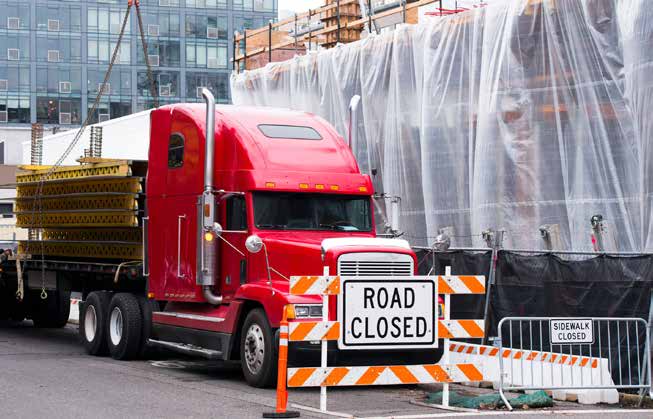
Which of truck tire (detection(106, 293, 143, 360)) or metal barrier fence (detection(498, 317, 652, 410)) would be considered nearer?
metal barrier fence (detection(498, 317, 652, 410))

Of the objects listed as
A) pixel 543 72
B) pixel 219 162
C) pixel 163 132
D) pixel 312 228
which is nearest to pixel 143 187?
pixel 163 132

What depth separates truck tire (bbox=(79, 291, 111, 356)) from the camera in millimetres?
18078

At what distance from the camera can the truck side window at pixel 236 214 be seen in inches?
597

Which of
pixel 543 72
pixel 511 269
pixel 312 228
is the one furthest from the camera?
pixel 543 72

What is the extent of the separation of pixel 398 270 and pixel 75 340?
938 centimetres

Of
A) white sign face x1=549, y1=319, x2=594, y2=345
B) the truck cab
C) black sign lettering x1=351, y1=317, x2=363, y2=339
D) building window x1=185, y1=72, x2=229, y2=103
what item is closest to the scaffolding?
the truck cab

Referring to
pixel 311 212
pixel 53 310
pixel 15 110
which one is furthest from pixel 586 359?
pixel 15 110

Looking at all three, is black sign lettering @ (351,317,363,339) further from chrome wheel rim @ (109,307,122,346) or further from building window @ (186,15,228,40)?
building window @ (186,15,228,40)

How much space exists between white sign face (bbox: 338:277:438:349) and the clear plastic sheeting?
4539 millimetres

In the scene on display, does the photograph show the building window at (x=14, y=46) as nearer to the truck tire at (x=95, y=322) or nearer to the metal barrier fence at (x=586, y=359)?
the truck tire at (x=95, y=322)

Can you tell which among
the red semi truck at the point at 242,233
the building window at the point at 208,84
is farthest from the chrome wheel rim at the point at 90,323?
the building window at the point at 208,84

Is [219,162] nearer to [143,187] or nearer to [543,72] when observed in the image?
[143,187]

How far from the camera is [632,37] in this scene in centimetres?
1588

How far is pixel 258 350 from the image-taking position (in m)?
13.9
